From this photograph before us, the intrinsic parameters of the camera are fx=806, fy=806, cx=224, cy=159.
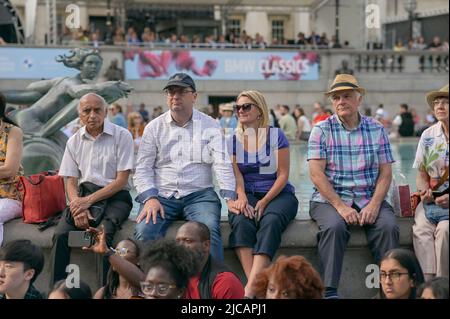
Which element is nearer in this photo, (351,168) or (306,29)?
(351,168)

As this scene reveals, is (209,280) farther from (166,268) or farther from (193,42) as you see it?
(193,42)

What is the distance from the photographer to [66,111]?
11133mm

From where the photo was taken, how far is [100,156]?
6.12 meters

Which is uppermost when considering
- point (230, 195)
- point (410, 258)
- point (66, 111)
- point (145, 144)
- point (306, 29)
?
point (306, 29)

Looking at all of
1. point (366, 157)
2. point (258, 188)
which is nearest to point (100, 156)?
point (258, 188)

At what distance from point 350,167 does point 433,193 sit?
64 centimetres

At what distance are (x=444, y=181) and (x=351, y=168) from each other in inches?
26.5

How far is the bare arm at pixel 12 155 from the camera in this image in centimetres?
607

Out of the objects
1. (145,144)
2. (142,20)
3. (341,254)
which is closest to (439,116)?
(341,254)

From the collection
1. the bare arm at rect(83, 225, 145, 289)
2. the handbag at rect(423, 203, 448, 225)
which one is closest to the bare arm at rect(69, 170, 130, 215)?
the bare arm at rect(83, 225, 145, 289)

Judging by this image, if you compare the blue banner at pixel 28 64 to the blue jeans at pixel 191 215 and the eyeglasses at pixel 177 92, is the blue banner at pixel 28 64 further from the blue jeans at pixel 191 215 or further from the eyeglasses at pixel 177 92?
the blue jeans at pixel 191 215

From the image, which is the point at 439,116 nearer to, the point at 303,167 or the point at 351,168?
the point at 351,168

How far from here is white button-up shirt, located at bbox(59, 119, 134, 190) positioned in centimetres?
611

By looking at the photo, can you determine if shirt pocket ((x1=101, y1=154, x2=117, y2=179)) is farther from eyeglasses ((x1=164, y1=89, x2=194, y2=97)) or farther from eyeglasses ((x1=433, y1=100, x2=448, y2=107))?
eyeglasses ((x1=433, y1=100, x2=448, y2=107))
